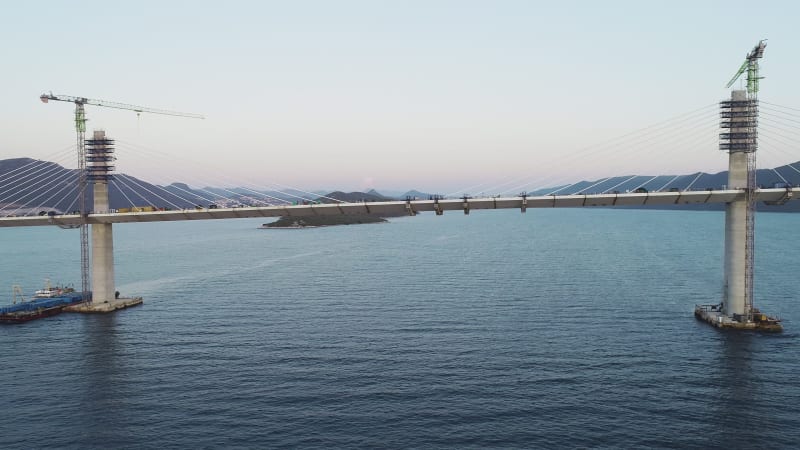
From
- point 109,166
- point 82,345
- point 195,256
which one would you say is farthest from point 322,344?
point 195,256

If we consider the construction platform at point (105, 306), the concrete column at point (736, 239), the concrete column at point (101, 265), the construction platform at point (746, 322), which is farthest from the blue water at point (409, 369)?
the concrete column at point (101, 265)

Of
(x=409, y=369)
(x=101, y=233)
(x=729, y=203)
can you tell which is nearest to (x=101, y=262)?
(x=101, y=233)

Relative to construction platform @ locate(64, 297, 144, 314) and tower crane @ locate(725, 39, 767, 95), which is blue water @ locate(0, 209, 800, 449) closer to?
construction platform @ locate(64, 297, 144, 314)

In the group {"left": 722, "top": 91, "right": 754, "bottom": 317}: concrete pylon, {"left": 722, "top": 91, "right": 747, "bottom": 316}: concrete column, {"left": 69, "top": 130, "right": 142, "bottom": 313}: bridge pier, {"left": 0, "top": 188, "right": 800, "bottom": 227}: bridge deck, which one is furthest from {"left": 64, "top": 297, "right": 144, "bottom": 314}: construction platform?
{"left": 722, "top": 91, "right": 754, "bottom": 317}: concrete pylon

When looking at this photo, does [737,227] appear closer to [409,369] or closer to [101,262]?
[409,369]

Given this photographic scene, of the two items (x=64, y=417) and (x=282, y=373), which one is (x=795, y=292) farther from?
(x=64, y=417)

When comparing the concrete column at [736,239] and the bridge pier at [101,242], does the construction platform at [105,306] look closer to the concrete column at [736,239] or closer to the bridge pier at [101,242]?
the bridge pier at [101,242]
